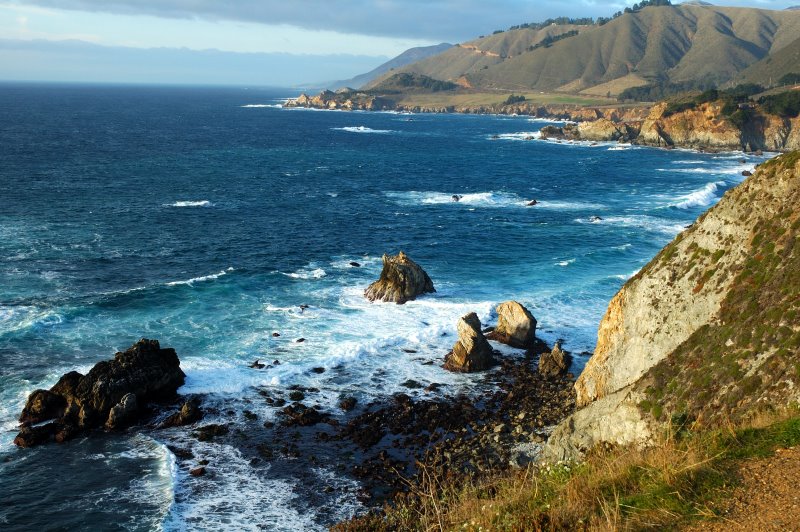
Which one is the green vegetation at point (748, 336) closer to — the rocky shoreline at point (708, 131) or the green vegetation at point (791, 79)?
the rocky shoreline at point (708, 131)

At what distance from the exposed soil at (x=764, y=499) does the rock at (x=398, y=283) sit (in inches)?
1371

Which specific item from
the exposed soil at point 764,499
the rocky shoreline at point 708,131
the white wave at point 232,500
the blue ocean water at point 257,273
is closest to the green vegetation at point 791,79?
the rocky shoreline at point 708,131

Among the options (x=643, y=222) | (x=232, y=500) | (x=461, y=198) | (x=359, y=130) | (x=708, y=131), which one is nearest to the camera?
(x=232, y=500)

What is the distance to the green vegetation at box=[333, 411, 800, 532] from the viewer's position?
38.8 feet

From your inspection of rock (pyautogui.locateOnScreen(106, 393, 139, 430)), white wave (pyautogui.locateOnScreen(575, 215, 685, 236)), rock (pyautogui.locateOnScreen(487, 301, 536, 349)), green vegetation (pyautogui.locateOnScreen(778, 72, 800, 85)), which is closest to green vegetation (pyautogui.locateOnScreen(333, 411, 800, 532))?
rock (pyautogui.locateOnScreen(106, 393, 139, 430))

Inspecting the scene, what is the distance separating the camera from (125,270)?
5222cm

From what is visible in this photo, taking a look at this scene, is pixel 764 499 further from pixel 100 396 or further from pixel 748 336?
pixel 100 396

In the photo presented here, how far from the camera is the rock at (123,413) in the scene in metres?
30.1

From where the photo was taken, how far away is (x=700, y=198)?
277 ft

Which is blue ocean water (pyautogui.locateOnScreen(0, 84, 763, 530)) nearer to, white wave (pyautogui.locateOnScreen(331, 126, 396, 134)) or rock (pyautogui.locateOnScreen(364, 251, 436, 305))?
rock (pyautogui.locateOnScreen(364, 251, 436, 305))

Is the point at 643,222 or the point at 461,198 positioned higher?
the point at 461,198

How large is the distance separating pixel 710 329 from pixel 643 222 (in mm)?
52173

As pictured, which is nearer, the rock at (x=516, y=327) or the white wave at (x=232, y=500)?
the white wave at (x=232, y=500)

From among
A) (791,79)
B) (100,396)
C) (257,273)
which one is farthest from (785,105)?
(100,396)
